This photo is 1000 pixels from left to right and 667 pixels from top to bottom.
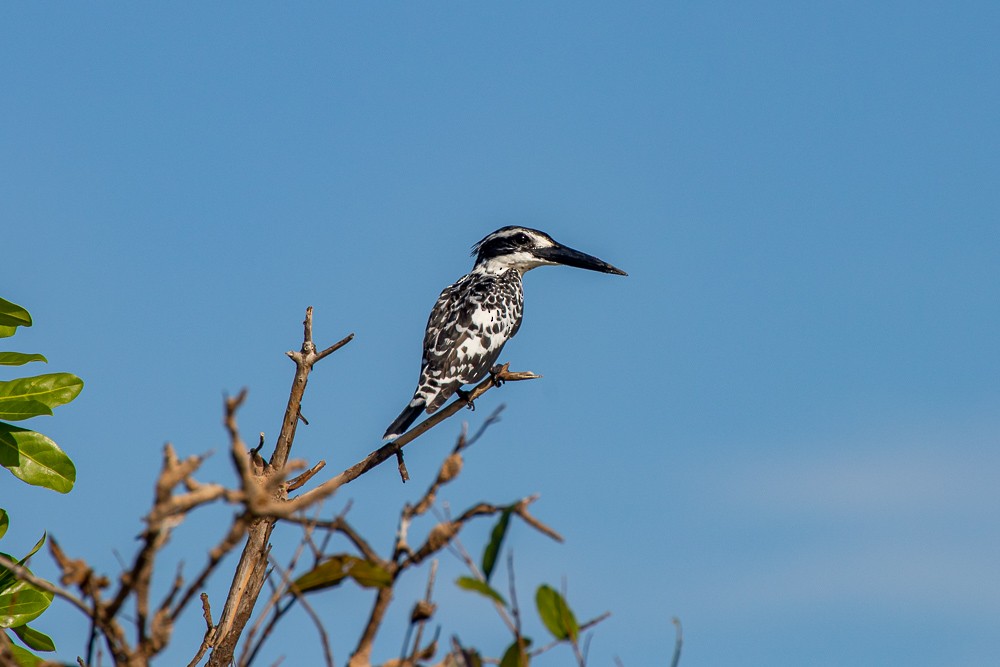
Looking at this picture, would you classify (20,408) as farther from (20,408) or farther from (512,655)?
(512,655)

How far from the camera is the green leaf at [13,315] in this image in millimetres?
4848

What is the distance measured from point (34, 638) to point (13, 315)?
1.35 metres

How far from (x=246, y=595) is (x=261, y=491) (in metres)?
3.99

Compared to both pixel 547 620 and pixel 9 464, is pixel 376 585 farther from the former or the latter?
pixel 9 464

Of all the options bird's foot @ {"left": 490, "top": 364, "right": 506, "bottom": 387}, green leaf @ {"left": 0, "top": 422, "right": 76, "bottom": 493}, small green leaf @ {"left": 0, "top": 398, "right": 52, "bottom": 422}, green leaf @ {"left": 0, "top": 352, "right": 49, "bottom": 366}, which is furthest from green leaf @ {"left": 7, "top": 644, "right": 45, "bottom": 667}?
bird's foot @ {"left": 490, "top": 364, "right": 506, "bottom": 387}

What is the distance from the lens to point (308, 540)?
2.21 m

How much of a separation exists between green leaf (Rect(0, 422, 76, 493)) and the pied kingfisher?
13.4ft

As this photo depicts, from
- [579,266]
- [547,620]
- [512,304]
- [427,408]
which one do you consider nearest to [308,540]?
[547,620]

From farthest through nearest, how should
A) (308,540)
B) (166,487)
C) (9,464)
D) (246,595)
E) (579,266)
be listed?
(579,266), (246,595), (9,464), (308,540), (166,487)

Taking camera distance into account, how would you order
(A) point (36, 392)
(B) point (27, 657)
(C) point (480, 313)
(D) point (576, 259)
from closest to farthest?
1. (B) point (27, 657)
2. (A) point (36, 392)
3. (C) point (480, 313)
4. (D) point (576, 259)

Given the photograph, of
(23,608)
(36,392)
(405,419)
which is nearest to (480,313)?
(405,419)

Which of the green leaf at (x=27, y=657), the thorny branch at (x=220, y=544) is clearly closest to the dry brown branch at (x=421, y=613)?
the thorny branch at (x=220, y=544)

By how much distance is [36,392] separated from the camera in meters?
5.04

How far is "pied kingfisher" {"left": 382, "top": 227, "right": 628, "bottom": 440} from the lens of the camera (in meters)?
9.59
